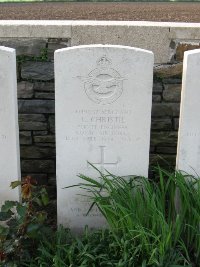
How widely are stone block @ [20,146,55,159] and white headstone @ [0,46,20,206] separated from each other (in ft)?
2.29

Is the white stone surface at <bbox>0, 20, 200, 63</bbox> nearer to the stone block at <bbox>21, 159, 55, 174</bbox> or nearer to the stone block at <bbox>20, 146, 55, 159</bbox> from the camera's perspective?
the stone block at <bbox>20, 146, 55, 159</bbox>

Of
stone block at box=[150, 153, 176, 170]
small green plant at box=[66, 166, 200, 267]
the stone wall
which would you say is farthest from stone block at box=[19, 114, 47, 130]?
stone block at box=[150, 153, 176, 170]

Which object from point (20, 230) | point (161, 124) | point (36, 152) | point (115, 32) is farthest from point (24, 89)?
point (20, 230)

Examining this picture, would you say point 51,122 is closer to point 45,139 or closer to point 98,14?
point 45,139

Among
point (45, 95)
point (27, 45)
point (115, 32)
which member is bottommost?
point (45, 95)

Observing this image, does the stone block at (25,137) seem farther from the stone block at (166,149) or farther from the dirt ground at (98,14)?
the dirt ground at (98,14)

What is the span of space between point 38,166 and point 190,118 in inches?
58.5

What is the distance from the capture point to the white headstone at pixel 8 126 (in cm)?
265

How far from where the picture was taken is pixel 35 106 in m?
3.47

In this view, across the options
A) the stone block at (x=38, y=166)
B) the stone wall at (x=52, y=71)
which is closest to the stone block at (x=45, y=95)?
the stone wall at (x=52, y=71)

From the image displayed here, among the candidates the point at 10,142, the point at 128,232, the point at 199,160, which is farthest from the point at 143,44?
the point at 128,232

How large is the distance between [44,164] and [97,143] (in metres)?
0.97

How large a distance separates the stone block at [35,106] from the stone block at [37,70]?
0.19m

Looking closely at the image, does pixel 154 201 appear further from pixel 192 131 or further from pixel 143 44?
pixel 143 44
